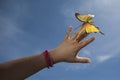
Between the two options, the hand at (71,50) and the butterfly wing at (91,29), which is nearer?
the butterfly wing at (91,29)

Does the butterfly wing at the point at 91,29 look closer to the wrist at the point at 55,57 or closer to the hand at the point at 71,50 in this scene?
the hand at the point at 71,50

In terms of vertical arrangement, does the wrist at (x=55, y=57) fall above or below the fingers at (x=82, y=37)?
below

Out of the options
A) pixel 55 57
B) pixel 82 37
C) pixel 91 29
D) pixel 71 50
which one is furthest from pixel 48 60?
pixel 91 29

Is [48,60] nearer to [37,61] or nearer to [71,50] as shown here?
[37,61]

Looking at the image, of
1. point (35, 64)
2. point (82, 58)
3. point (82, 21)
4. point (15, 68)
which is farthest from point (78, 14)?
point (15, 68)

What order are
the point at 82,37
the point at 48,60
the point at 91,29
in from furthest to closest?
the point at 82,37 → the point at 48,60 → the point at 91,29

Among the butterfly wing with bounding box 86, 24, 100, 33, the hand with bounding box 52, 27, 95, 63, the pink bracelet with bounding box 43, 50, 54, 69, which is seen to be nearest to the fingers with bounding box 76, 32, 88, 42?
the hand with bounding box 52, 27, 95, 63

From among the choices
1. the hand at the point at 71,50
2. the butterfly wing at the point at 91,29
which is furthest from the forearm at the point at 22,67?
the butterfly wing at the point at 91,29
